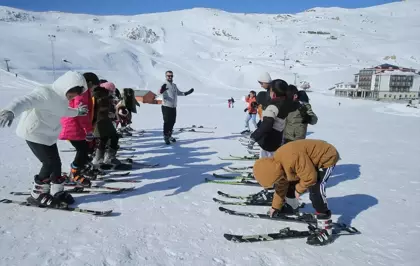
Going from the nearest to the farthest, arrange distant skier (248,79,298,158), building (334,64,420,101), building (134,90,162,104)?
1. distant skier (248,79,298,158)
2. building (134,90,162,104)
3. building (334,64,420,101)

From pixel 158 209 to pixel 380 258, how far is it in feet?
8.83

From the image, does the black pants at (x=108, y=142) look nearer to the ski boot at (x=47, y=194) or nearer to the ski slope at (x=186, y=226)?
the ski slope at (x=186, y=226)

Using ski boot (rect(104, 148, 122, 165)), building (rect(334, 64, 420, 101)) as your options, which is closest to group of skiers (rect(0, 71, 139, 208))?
ski boot (rect(104, 148, 122, 165))

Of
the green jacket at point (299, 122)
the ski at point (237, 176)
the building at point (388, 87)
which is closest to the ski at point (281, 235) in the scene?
→ the green jacket at point (299, 122)

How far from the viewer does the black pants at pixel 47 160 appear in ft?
12.9

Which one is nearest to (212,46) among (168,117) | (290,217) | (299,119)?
(168,117)

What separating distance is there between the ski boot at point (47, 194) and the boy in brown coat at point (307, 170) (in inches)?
103

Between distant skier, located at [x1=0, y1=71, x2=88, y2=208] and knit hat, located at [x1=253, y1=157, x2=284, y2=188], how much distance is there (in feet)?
8.00

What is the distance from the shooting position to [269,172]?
3.32 m

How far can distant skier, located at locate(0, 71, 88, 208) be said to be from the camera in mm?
3777

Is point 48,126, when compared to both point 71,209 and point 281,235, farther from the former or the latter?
point 281,235

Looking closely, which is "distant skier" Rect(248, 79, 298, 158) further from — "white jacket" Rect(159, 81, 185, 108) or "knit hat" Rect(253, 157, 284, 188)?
"white jacket" Rect(159, 81, 185, 108)

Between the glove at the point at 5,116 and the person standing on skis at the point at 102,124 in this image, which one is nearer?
the glove at the point at 5,116

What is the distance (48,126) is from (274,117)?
114 inches
